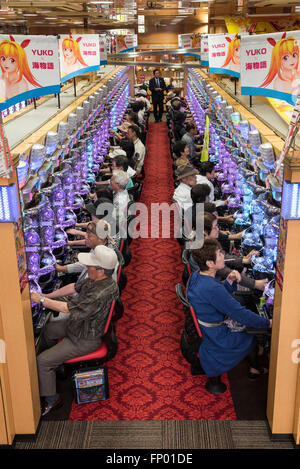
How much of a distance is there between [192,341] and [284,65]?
8.30 ft

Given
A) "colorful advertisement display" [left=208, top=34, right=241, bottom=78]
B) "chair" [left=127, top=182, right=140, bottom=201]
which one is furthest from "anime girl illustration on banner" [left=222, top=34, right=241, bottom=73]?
"chair" [left=127, top=182, right=140, bottom=201]

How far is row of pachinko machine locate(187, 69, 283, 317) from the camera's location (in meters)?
4.18

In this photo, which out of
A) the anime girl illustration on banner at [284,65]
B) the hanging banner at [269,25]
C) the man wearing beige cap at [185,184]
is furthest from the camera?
the hanging banner at [269,25]

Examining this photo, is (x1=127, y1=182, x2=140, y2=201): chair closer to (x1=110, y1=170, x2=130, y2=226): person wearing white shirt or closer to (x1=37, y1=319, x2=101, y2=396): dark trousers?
(x1=110, y1=170, x2=130, y2=226): person wearing white shirt

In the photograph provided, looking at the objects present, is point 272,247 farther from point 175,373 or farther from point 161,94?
point 161,94

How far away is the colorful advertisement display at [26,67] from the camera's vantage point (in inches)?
185

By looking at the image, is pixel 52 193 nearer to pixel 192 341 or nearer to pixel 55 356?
pixel 55 356

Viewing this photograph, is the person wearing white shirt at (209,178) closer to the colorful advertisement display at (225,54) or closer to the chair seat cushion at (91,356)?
the colorful advertisement display at (225,54)

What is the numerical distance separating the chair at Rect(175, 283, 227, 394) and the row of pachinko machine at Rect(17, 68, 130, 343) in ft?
3.80

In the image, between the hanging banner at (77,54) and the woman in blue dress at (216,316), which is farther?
the hanging banner at (77,54)

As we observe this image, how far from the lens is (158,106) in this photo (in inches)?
678

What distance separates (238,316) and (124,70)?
14.7 meters

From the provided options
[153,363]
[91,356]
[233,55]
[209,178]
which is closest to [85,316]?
[91,356]

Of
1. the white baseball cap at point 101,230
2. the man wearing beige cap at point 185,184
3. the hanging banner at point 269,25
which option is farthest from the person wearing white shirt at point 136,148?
the white baseball cap at point 101,230
